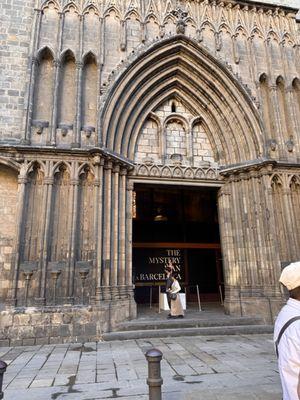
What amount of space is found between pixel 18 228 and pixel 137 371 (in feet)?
14.5

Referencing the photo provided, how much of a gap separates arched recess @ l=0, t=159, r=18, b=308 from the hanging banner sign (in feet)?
18.1

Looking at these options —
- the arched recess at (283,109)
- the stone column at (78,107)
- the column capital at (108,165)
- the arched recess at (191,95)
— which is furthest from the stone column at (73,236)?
the arched recess at (283,109)

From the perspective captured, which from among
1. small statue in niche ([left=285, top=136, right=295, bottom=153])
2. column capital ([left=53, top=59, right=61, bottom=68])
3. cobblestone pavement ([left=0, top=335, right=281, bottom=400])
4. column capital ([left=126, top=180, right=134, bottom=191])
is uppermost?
column capital ([left=53, top=59, right=61, bottom=68])

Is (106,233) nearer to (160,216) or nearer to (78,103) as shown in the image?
(78,103)

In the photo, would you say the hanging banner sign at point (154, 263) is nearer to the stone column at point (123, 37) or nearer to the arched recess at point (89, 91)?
the arched recess at point (89, 91)

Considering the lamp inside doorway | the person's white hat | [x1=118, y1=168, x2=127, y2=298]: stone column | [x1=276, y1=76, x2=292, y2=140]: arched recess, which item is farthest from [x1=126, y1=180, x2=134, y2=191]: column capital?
the person's white hat

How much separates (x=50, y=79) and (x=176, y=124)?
14.2ft

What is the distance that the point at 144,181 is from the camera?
9094 mm

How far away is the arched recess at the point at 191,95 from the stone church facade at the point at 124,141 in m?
0.04

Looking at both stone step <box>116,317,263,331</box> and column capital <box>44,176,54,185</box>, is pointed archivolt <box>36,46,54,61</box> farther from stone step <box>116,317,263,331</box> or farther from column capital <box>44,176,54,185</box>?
stone step <box>116,317,263,331</box>

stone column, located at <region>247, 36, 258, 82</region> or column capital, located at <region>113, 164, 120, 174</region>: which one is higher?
stone column, located at <region>247, 36, 258, 82</region>

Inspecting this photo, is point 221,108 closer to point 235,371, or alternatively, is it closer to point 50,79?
point 50,79

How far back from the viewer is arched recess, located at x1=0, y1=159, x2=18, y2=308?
23.8 feet

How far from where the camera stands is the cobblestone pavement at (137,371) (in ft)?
12.5
